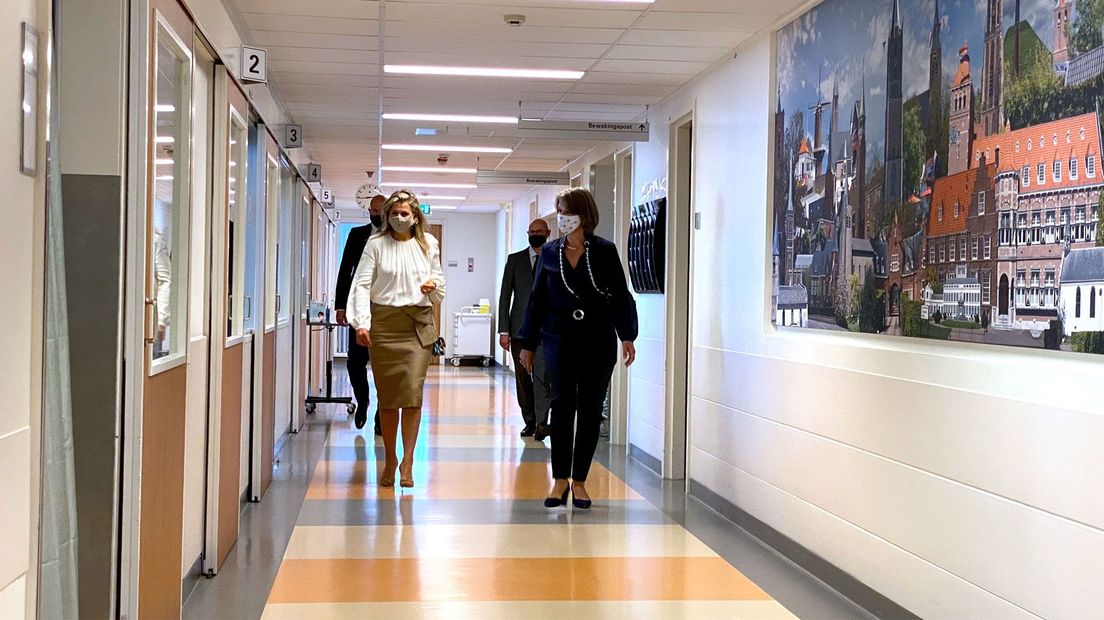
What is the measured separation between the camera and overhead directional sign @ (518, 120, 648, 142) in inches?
297

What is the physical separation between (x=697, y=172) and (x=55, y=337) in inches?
196

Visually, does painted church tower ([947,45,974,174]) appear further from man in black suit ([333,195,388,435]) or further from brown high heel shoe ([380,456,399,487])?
man in black suit ([333,195,388,435])

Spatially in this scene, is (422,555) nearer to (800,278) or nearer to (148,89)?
(800,278)

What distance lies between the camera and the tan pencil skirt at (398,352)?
20.9ft

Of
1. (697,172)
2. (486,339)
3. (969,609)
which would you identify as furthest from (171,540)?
Result: (486,339)

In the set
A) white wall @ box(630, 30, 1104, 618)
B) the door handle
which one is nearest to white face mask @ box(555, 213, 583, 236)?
white wall @ box(630, 30, 1104, 618)

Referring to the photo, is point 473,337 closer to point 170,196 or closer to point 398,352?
point 398,352

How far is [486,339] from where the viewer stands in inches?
748

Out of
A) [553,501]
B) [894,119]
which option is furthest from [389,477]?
[894,119]

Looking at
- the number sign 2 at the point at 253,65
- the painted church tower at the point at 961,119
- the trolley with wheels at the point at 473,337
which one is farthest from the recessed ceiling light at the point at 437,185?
the painted church tower at the point at 961,119

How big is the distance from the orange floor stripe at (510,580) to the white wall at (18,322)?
2.06m

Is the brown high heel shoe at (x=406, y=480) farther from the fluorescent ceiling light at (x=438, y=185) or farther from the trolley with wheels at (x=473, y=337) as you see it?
the trolley with wheels at (x=473, y=337)

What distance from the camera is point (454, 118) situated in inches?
350

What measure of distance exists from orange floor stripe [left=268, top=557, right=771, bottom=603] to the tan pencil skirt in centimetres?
174
